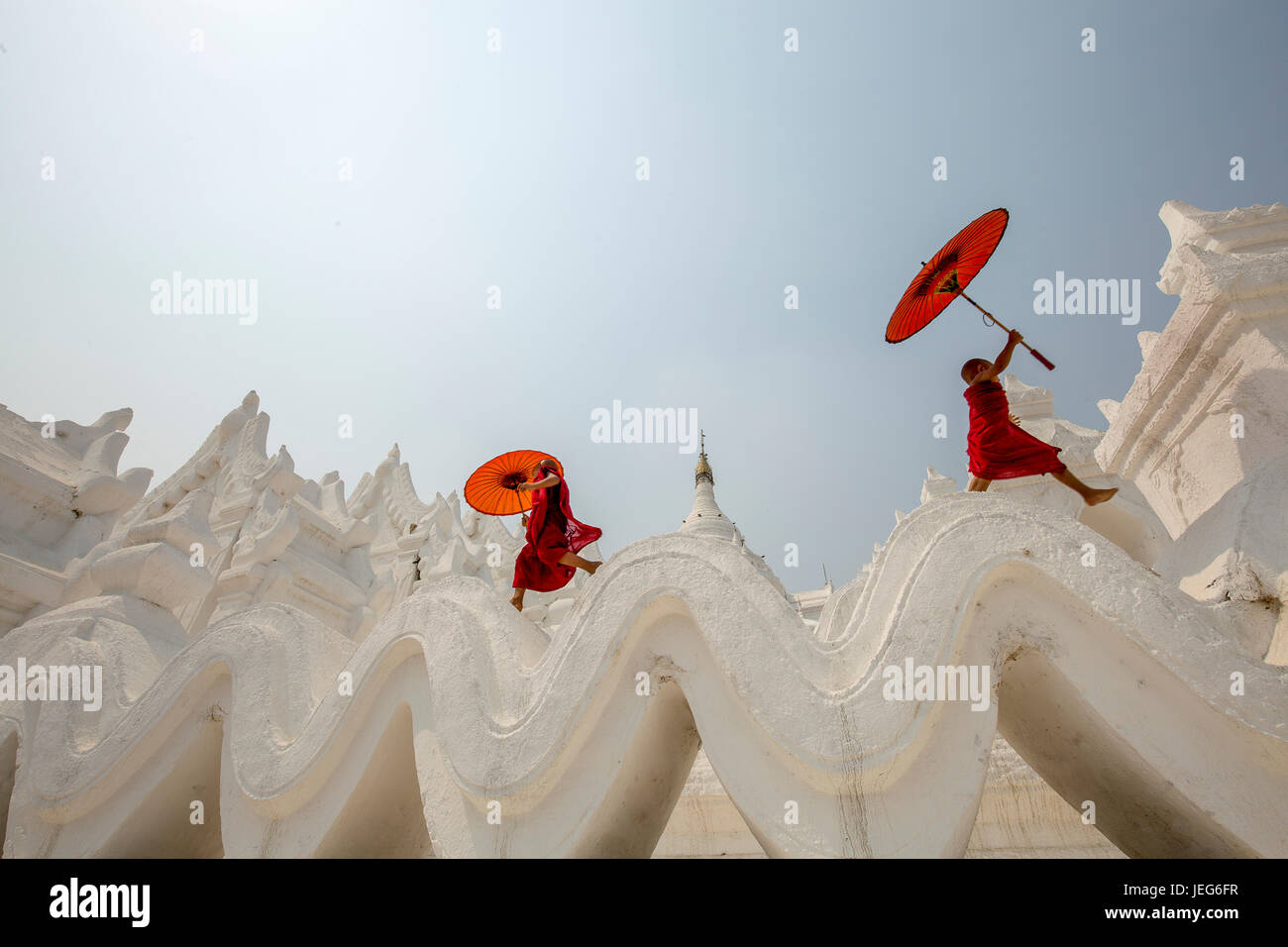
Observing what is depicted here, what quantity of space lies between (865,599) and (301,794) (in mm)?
3144

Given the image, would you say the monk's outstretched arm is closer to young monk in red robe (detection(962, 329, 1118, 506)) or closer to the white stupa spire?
young monk in red robe (detection(962, 329, 1118, 506))

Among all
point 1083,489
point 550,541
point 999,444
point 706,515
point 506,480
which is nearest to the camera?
point 1083,489

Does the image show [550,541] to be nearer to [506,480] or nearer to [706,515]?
[506,480]

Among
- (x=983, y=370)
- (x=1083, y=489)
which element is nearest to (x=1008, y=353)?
(x=983, y=370)

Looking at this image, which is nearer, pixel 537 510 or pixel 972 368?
pixel 972 368

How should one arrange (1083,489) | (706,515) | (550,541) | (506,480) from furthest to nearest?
(706,515) → (506,480) → (550,541) → (1083,489)

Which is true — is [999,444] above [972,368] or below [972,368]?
below

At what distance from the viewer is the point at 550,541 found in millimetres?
5719

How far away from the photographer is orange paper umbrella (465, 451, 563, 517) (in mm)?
6152

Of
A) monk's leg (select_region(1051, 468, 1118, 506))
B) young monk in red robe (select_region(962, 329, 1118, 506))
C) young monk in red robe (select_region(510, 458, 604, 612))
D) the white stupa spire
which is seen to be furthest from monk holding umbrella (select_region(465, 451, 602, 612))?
the white stupa spire

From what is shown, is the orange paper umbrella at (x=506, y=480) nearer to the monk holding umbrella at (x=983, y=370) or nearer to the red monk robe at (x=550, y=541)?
the red monk robe at (x=550, y=541)

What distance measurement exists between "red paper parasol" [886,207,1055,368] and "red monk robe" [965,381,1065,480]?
1.37 feet

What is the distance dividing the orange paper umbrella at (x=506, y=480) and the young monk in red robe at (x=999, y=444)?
3.42 meters
